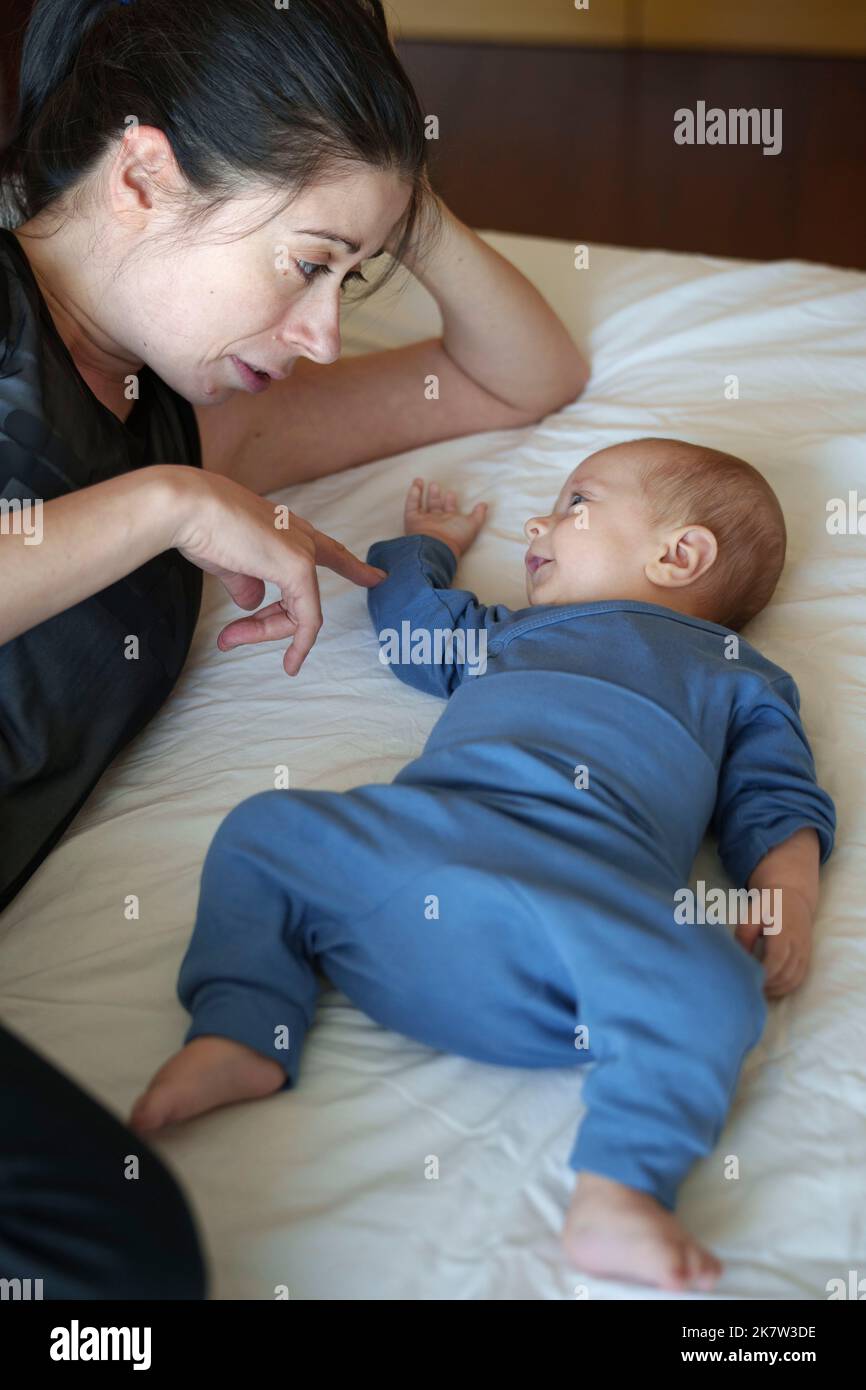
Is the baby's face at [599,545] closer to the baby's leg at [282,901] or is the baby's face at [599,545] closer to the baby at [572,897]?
the baby at [572,897]

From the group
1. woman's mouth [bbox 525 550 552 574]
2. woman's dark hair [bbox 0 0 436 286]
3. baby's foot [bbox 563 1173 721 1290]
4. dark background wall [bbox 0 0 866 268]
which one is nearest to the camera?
baby's foot [bbox 563 1173 721 1290]

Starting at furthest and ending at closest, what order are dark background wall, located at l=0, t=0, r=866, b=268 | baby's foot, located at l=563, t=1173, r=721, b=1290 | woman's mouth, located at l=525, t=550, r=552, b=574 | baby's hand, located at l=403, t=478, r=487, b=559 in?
dark background wall, located at l=0, t=0, r=866, b=268, baby's hand, located at l=403, t=478, r=487, b=559, woman's mouth, located at l=525, t=550, r=552, b=574, baby's foot, located at l=563, t=1173, r=721, b=1290

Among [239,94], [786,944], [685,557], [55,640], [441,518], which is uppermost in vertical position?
[239,94]

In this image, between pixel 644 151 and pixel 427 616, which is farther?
pixel 644 151

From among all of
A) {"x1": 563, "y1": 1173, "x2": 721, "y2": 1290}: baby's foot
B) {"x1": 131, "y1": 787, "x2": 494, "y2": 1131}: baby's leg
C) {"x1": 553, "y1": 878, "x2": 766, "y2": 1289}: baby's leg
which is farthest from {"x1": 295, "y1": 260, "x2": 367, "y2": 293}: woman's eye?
{"x1": 563, "y1": 1173, "x2": 721, "y2": 1290}: baby's foot

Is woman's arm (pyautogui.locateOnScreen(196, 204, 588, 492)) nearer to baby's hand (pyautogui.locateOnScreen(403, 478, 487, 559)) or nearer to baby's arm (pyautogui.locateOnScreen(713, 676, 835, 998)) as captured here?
baby's hand (pyautogui.locateOnScreen(403, 478, 487, 559))

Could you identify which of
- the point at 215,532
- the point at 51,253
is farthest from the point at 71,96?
the point at 215,532

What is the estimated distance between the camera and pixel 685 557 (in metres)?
1.46

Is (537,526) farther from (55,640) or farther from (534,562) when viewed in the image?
(55,640)

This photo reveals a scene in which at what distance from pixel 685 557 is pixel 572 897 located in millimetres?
528

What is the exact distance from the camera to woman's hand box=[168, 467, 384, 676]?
1185 mm

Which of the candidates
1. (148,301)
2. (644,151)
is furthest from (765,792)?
(644,151)

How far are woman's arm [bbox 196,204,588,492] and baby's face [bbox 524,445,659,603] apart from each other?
0.40m
